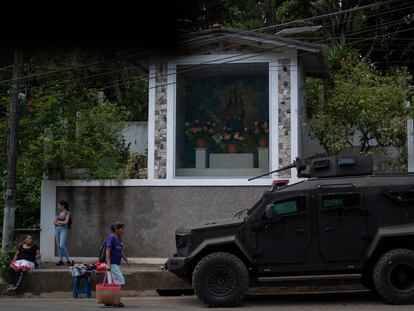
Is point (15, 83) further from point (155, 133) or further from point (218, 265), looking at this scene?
point (218, 265)

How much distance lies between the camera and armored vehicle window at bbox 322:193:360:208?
11.0 metres

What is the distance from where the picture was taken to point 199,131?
53.5 feet

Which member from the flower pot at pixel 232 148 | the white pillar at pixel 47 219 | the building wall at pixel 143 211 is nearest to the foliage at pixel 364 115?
the flower pot at pixel 232 148

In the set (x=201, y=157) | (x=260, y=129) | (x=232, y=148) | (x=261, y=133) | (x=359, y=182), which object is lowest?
(x=359, y=182)

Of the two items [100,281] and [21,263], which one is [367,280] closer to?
[100,281]

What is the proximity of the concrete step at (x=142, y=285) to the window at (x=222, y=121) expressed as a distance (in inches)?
136

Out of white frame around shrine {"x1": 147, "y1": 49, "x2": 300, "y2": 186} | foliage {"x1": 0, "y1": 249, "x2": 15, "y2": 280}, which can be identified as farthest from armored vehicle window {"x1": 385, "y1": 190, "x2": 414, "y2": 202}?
foliage {"x1": 0, "y1": 249, "x2": 15, "y2": 280}

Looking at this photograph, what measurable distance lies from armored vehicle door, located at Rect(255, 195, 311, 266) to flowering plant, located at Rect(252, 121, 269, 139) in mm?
5064

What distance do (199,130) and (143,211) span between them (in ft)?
8.38

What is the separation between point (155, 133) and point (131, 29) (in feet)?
47.2

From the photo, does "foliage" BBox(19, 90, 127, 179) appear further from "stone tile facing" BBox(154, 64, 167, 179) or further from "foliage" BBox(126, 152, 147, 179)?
"stone tile facing" BBox(154, 64, 167, 179)

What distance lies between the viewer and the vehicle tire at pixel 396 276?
1040cm

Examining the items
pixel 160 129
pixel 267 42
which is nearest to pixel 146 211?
pixel 160 129

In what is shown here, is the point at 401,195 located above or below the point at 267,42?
below
